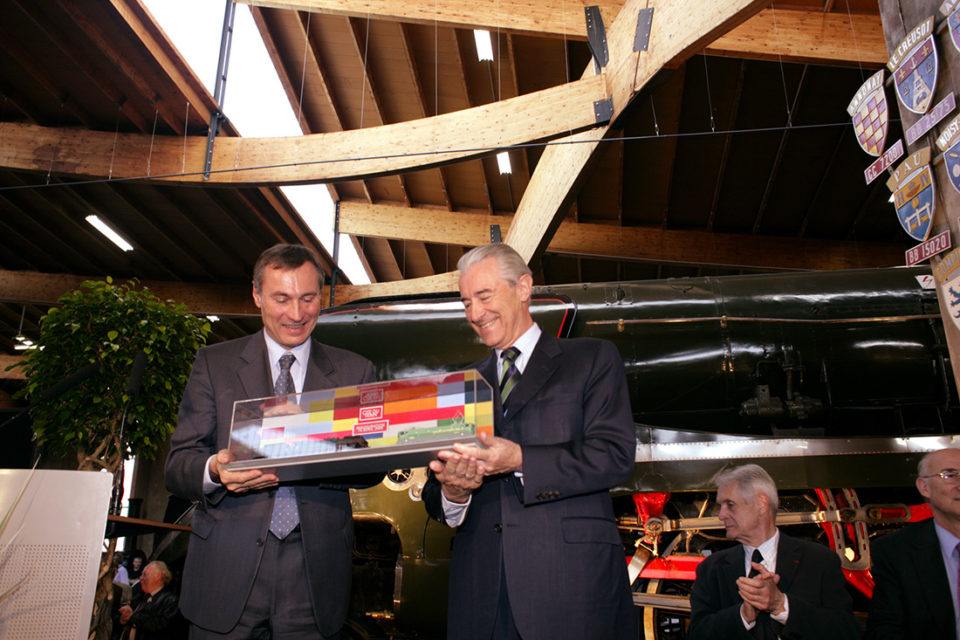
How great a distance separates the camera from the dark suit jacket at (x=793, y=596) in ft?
8.45

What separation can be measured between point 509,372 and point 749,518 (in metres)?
1.69

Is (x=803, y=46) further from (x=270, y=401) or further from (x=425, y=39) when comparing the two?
(x=270, y=401)

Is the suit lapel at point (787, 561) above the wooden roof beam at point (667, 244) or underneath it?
underneath

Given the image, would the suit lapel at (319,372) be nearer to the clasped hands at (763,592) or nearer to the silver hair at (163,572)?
the clasped hands at (763,592)

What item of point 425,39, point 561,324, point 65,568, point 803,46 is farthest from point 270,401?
point 425,39

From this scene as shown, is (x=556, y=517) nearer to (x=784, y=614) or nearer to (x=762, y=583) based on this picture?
(x=762, y=583)

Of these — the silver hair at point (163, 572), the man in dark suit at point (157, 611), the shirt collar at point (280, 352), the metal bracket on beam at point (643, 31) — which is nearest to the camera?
the shirt collar at point (280, 352)

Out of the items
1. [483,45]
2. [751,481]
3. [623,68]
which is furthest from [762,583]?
[483,45]

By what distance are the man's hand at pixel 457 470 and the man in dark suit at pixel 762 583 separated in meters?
1.51

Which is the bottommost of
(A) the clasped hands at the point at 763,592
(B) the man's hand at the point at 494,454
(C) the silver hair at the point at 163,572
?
(C) the silver hair at the point at 163,572

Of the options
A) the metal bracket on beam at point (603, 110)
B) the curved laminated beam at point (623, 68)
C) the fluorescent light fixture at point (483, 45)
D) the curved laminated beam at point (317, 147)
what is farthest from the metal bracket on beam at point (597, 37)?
the fluorescent light fixture at point (483, 45)

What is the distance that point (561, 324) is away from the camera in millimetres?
3461

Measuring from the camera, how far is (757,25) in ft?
24.6

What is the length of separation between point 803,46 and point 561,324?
5.95 m
